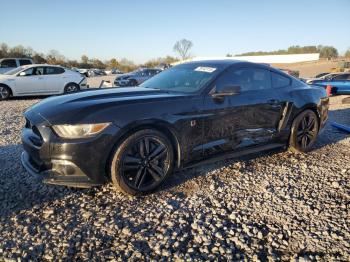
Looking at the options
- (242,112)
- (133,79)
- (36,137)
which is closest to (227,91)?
(242,112)

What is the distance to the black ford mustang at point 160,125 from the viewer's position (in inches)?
117

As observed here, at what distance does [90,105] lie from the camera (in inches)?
122

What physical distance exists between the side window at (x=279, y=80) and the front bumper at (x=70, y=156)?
264 cm

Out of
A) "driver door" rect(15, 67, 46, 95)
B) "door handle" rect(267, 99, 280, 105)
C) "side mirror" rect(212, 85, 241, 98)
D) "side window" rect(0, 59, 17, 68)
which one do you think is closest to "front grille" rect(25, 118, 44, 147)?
"side mirror" rect(212, 85, 241, 98)

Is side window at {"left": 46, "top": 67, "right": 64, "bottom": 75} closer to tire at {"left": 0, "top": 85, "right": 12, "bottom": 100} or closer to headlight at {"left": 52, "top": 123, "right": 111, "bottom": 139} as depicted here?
tire at {"left": 0, "top": 85, "right": 12, "bottom": 100}

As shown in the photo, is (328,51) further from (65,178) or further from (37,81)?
(65,178)

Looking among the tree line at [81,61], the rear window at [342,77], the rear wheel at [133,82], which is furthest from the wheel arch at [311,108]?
the tree line at [81,61]

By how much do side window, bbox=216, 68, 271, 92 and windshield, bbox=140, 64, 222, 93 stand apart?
14cm

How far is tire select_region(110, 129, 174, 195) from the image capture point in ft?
10.2

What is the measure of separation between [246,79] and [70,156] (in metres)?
2.54

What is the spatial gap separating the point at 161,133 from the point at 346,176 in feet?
8.31

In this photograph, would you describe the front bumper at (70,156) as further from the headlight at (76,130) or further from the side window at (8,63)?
the side window at (8,63)

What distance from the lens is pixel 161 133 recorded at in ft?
10.9

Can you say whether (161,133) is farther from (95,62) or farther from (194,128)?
(95,62)
